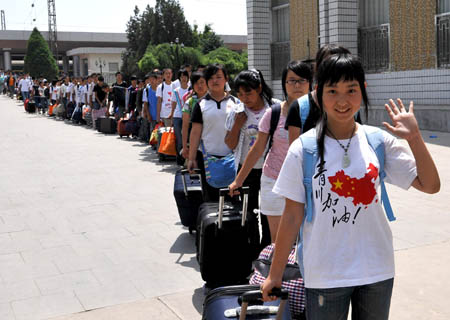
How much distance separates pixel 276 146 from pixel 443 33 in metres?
11.6

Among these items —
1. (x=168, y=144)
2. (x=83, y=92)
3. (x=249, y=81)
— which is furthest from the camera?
(x=83, y=92)

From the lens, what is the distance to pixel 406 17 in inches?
598

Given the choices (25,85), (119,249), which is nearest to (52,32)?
(25,85)

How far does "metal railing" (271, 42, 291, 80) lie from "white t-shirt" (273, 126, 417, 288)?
18292 millimetres

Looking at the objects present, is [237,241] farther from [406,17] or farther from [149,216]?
[406,17]

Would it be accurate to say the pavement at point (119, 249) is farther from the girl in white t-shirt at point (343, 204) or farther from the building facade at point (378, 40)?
the building facade at point (378, 40)

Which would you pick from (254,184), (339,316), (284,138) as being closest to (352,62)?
(339,316)

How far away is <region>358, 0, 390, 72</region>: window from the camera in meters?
16.3

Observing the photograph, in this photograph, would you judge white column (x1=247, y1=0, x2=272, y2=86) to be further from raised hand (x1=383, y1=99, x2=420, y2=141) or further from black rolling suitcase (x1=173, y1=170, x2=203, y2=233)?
raised hand (x1=383, y1=99, x2=420, y2=141)

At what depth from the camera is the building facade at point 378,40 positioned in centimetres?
1422

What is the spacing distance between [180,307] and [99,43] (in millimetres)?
69167

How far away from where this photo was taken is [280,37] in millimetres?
20875

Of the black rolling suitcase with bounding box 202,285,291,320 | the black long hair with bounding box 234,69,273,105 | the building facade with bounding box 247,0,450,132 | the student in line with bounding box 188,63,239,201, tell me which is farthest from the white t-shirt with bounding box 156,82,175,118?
the black rolling suitcase with bounding box 202,285,291,320

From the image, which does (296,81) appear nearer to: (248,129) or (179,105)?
(248,129)
